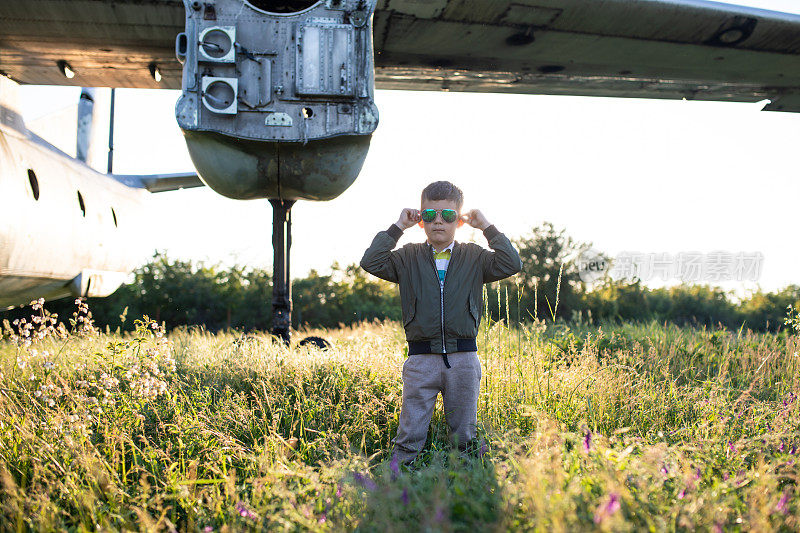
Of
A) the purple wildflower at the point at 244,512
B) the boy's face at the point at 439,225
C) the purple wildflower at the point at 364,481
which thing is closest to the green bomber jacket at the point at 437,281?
the boy's face at the point at 439,225

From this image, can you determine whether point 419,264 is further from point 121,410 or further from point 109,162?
point 109,162

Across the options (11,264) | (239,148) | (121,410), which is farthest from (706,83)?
(11,264)

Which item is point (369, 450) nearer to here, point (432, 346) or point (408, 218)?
point (432, 346)

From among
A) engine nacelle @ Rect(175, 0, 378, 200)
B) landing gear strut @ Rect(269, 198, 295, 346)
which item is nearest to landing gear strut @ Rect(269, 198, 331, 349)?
landing gear strut @ Rect(269, 198, 295, 346)

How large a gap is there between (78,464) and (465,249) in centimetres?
228

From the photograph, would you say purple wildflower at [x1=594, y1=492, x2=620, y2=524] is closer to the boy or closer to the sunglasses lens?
the boy

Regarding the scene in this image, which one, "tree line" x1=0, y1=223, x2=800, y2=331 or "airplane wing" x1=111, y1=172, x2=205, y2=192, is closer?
"airplane wing" x1=111, y1=172, x2=205, y2=192

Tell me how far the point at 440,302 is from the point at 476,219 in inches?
21.3

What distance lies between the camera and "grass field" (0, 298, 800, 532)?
1858 millimetres

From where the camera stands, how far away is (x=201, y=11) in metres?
3.88

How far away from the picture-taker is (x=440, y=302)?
3.07 meters

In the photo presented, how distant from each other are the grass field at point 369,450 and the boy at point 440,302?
22 centimetres

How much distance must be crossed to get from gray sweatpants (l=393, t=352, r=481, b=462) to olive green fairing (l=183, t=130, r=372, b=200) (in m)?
1.67

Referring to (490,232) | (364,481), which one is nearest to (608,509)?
(364,481)
